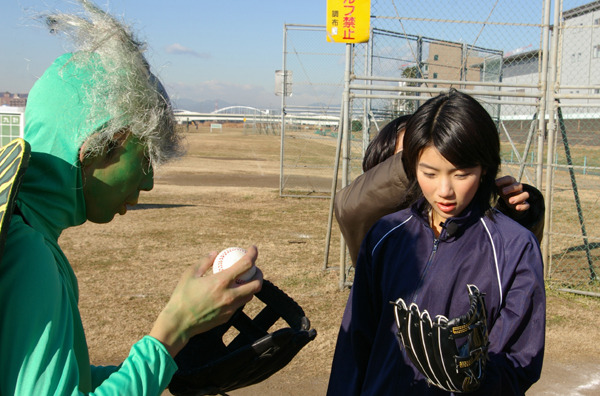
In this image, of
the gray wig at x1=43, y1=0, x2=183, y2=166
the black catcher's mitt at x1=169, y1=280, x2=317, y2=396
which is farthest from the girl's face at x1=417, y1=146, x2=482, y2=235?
the gray wig at x1=43, y1=0, x2=183, y2=166

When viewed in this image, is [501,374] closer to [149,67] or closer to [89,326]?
[149,67]

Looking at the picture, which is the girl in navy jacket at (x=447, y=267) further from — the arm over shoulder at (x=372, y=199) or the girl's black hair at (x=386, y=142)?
the girl's black hair at (x=386, y=142)

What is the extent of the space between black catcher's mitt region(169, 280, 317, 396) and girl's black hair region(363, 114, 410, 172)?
1115 mm

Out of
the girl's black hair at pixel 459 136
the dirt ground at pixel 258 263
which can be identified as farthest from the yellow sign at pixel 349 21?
the girl's black hair at pixel 459 136

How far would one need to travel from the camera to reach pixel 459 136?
181 cm

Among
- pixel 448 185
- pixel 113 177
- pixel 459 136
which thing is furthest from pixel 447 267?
pixel 113 177

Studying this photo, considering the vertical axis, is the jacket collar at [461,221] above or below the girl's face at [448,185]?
below

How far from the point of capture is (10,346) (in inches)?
38.4

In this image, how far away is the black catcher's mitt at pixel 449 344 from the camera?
5.01ft

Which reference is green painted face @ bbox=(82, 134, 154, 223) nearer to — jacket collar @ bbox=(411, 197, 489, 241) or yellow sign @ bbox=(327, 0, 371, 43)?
jacket collar @ bbox=(411, 197, 489, 241)

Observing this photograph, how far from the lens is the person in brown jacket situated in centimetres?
223

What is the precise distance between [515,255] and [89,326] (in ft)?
14.1

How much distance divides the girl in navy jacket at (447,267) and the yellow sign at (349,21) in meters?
4.38

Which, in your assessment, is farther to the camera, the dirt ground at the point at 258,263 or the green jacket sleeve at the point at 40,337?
the dirt ground at the point at 258,263
